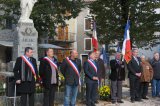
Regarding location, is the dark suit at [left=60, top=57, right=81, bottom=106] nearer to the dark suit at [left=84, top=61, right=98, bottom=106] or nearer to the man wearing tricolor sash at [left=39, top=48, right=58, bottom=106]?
the man wearing tricolor sash at [left=39, top=48, right=58, bottom=106]

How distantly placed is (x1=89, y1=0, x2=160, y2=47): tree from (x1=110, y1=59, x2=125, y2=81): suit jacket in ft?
25.9

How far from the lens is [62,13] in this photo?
3206 centimetres

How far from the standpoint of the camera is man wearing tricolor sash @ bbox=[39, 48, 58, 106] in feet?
35.4

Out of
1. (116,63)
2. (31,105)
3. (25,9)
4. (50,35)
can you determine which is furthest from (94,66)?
(50,35)

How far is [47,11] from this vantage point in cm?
2875

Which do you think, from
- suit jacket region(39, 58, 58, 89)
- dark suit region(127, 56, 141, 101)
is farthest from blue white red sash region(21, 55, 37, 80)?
dark suit region(127, 56, 141, 101)

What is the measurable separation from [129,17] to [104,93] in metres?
8.42

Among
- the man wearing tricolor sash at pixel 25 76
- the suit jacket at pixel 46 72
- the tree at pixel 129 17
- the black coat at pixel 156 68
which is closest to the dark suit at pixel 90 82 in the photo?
the suit jacket at pixel 46 72

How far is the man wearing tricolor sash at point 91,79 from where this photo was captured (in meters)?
11.9

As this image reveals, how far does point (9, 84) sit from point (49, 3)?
2006 cm

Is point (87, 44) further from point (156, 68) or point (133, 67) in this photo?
point (133, 67)

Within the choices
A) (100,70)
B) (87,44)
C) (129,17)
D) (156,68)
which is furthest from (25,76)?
(87,44)

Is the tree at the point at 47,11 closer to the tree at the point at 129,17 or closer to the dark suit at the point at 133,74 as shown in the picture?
the tree at the point at 129,17

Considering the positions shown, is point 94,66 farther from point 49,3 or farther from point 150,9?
point 49,3
